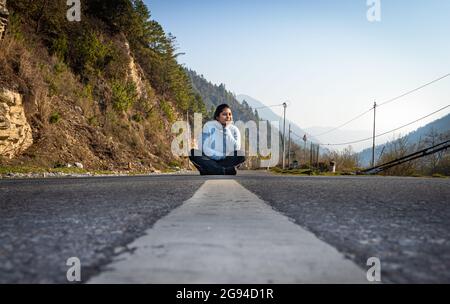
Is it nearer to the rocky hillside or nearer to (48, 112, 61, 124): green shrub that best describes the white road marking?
the rocky hillside

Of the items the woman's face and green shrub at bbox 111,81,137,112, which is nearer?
the woman's face

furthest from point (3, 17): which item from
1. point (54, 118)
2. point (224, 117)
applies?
point (224, 117)

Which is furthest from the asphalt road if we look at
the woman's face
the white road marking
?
the woman's face

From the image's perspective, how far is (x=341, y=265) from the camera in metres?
1.19

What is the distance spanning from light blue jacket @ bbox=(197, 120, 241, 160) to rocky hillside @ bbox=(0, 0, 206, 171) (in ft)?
25.7

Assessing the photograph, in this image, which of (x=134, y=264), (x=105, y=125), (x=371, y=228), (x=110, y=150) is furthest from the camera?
(x=105, y=125)

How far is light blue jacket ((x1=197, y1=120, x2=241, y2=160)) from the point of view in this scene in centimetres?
1142

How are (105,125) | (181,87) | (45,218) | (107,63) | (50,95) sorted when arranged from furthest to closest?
(181,87), (107,63), (105,125), (50,95), (45,218)

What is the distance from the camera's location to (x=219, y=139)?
1149 centimetres

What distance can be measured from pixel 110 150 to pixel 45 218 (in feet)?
69.6

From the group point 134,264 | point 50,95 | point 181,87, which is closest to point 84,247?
point 134,264

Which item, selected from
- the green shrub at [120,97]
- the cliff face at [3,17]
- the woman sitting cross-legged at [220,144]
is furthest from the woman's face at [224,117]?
the green shrub at [120,97]
